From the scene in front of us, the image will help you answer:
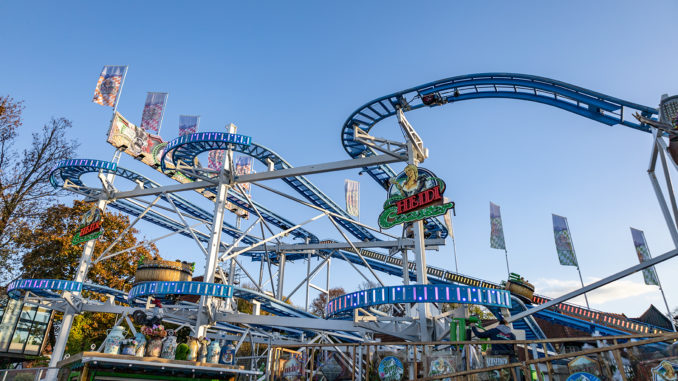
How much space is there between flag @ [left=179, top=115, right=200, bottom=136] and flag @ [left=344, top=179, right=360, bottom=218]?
31.7 ft

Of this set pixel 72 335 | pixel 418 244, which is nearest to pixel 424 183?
pixel 418 244

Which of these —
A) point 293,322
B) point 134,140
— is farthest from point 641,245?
point 134,140

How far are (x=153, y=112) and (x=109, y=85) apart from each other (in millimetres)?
2413

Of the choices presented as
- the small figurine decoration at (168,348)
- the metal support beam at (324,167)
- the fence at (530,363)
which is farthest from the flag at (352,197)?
the small figurine decoration at (168,348)

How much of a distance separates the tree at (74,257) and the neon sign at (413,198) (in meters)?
18.3

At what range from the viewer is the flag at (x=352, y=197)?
26969 mm

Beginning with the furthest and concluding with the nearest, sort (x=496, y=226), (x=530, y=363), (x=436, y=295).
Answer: (x=496, y=226) → (x=436, y=295) → (x=530, y=363)

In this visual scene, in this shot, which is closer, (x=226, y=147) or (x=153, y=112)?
(x=226, y=147)

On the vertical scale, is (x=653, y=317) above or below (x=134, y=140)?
below

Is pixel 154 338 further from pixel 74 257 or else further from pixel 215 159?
pixel 74 257

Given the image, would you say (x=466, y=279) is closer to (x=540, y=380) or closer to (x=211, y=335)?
(x=211, y=335)

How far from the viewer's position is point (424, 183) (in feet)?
47.7

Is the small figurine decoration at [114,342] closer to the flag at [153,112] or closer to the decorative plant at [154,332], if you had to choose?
the decorative plant at [154,332]

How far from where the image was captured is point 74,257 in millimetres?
26719
